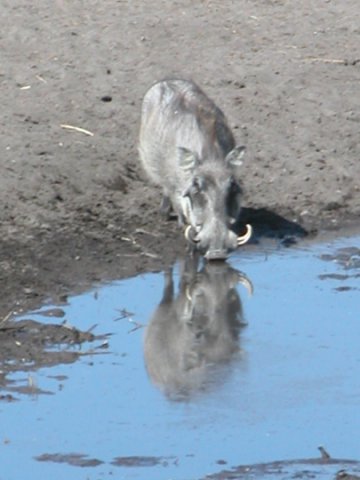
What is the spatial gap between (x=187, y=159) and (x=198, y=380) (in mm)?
2394

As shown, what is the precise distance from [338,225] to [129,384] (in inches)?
131

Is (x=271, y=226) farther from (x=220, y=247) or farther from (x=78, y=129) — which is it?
(x=78, y=129)

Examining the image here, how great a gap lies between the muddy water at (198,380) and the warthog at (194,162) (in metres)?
0.23

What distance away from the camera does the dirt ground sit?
35.4 feet

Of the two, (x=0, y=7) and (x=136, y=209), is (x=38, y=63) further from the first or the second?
(x=136, y=209)

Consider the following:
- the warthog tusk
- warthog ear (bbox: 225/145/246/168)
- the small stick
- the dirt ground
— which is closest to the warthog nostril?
the warthog tusk

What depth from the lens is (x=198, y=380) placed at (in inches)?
342

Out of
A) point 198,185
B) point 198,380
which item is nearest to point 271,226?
point 198,185

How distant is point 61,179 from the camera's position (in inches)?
455

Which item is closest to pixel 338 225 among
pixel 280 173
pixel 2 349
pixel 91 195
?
pixel 280 173

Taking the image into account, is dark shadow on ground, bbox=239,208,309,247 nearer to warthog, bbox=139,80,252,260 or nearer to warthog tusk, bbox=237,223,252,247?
warthog, bbox=139,80,252,260

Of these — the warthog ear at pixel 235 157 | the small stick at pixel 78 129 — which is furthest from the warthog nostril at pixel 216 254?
the small stick at pixel 78 129

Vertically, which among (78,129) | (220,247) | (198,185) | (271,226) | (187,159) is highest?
(187,159)

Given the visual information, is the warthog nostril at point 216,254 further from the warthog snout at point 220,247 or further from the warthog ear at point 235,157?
the warthog ear at point 235,157
